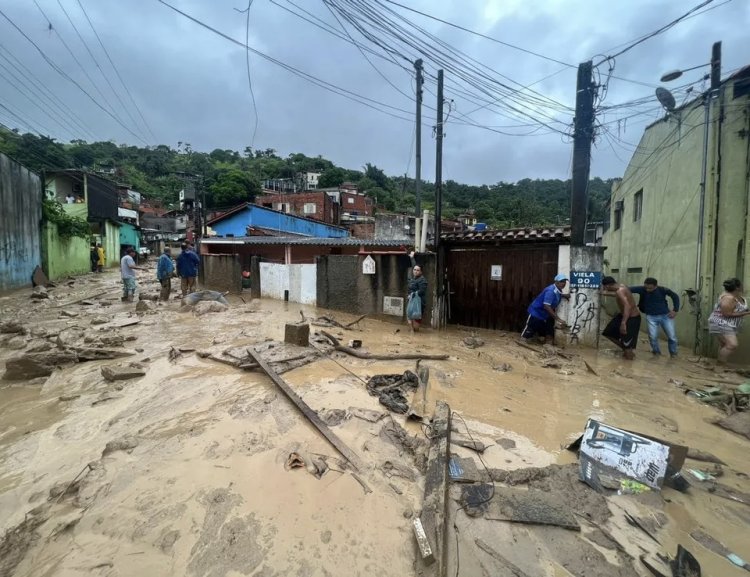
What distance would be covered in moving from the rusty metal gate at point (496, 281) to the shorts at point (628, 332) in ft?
6.33

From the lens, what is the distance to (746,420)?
441 cm

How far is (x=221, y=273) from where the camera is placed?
672 inches

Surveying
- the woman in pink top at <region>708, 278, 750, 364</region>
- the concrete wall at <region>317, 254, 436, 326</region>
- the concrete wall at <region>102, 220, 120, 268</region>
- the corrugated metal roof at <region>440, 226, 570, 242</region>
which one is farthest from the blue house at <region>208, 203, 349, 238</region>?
the woman in pink top at <region>708, 278, 750, 364</region>

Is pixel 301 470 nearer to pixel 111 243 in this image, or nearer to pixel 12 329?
pixel 12 329

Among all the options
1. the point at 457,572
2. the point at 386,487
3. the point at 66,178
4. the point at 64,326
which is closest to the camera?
the point at 457,572

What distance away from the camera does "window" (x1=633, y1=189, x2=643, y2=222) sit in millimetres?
12098

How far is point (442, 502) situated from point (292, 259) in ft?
44.1

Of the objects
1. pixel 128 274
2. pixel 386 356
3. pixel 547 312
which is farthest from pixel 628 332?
pixel 128 274

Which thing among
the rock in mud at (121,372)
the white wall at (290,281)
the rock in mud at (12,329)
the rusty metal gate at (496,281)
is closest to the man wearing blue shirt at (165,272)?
the white wall at (290,281)

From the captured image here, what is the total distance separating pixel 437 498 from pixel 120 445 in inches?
116

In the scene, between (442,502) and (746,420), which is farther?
(746,420)

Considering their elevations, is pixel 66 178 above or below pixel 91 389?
above

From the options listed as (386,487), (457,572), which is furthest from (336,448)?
(457,572)

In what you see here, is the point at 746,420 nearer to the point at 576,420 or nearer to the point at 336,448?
the point at 576,420
